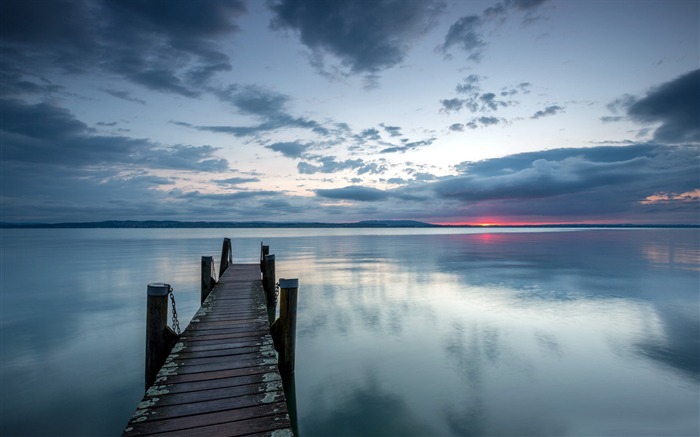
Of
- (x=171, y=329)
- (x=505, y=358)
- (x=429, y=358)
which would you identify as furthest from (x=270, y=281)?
(x=505, y=358)

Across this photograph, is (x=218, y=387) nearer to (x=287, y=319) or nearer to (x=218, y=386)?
(x=218, y=386)

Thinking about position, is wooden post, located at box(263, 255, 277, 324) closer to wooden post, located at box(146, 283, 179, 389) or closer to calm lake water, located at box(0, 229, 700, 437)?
calm lake water, located at box(0, 229, 700, 437)

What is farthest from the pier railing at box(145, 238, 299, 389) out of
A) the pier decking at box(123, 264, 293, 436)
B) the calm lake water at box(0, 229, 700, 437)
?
the calm lake water at box(0, 229, 700, 437)

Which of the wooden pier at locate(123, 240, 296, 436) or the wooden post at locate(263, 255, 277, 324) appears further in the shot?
the wooden post at locate(263, 255, 277, 324)

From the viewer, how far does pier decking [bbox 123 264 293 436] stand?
14.4 ft

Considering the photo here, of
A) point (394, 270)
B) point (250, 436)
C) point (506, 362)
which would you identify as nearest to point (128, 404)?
point (250, 436)

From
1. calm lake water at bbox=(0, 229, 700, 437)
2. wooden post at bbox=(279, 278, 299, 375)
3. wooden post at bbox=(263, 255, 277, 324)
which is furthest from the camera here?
wooden post at bbox=(263, 255, 277, 324)

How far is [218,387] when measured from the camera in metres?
5.29

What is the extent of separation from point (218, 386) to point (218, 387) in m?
0.03

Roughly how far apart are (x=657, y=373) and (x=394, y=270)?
19303 millimetres

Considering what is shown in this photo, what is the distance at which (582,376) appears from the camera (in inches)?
353

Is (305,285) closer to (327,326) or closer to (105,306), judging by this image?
(327,326)

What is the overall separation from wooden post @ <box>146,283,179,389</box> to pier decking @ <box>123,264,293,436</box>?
31cm

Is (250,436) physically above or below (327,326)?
above
